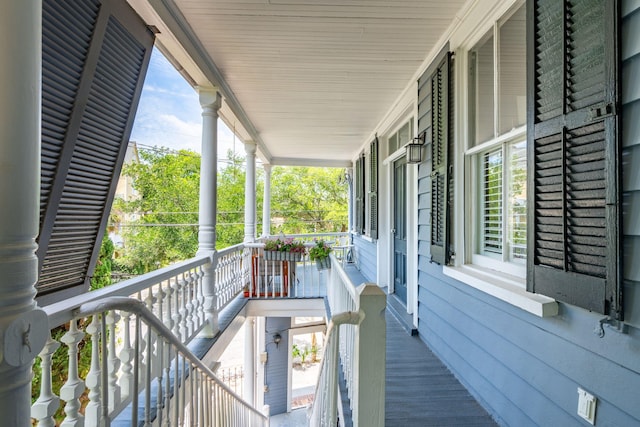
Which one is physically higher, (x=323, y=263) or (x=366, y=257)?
(x=323, y=263)

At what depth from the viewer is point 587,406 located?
1.22 metres

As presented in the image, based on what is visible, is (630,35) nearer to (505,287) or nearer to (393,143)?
(505,287)

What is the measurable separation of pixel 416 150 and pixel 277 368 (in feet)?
21.5

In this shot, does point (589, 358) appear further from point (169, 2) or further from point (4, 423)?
point (169, 2)

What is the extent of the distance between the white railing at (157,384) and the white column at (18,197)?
392mm

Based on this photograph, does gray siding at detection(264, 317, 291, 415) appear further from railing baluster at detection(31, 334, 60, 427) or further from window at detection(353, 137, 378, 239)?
railing baluster at detection(31, 334, 60, 427)

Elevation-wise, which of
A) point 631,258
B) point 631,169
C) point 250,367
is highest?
point 631,169

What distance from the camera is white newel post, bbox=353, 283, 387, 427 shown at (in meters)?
1.17

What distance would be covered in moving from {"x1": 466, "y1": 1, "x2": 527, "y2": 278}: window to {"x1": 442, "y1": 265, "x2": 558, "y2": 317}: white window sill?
0.07m

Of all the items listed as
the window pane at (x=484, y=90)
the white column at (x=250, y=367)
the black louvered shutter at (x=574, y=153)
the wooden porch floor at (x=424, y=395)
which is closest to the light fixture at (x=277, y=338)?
the white column at (x=250, y=367)

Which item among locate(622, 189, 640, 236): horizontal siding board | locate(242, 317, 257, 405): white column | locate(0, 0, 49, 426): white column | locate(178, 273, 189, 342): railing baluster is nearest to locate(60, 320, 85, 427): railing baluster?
locate(0, 0, 49, 426): white column

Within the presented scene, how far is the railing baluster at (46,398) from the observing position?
1.06 m

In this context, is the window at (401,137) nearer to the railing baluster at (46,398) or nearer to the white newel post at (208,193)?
the white newel post at (208,193)

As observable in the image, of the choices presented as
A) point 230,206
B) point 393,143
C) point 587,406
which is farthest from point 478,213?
point 230,206
